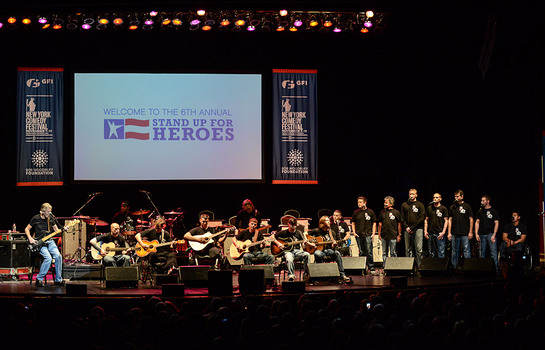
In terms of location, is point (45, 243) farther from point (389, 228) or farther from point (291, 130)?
point (389, 228)

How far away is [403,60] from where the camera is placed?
16750 millimetres

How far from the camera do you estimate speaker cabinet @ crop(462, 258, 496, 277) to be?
12664 mm

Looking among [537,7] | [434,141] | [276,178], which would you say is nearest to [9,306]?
[276,178]

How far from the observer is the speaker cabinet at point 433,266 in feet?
43.9

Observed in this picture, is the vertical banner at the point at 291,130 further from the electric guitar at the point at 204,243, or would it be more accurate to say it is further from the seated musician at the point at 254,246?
the electric guitar at the point at 204,243

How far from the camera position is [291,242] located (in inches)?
511

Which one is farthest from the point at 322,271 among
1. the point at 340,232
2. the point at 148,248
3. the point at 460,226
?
the point at 460,226

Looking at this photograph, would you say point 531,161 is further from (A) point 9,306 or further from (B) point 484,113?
(A) point 9,306

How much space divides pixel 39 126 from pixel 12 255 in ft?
13.0

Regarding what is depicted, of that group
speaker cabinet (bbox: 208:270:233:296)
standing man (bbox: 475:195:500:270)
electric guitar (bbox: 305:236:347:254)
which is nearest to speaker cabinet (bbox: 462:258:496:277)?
standing man (bbox: 475:195:500:270)

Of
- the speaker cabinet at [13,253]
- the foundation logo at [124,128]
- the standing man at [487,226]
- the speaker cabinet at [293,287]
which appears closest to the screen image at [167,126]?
the foundation logo at [124,128]

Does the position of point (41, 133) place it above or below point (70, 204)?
above

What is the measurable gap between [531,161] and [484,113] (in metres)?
1.64

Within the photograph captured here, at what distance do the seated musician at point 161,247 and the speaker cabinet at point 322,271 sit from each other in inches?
116
